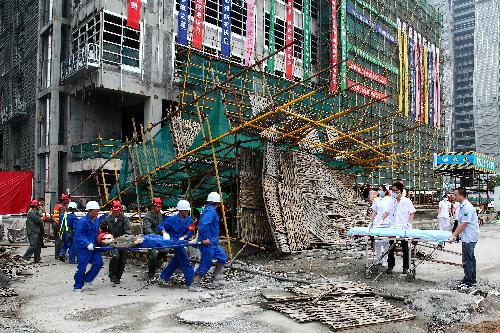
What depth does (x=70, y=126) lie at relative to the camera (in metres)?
26.3

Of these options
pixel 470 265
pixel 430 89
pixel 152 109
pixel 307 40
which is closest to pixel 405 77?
pixel 430 89

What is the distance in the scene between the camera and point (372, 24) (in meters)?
39.0

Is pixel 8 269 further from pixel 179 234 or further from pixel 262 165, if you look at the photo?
pixel 262 165

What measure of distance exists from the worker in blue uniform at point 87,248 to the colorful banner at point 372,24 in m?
32.6

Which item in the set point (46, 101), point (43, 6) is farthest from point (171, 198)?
point (43, 6)

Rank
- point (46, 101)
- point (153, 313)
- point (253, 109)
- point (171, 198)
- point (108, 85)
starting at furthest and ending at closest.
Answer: point (46, 101) → point (108, 85) → point (171, 198) → point (253, 109) → point (153, 313)

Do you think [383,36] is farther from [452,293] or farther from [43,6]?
[452,293]

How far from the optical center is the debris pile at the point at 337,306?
638cm

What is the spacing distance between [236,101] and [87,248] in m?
6.59

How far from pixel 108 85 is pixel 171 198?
11369mm

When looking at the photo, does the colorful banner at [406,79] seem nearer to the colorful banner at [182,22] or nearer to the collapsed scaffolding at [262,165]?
the colorful banner at [182,22]

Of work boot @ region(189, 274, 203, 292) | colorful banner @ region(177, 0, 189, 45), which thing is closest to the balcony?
colorful banner @ region(177, 0, 189, 45)

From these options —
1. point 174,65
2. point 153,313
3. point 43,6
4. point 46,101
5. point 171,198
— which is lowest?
point 153,313

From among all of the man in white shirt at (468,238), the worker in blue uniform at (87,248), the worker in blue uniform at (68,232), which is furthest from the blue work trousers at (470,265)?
the worker in blue uniform at (68,232)
